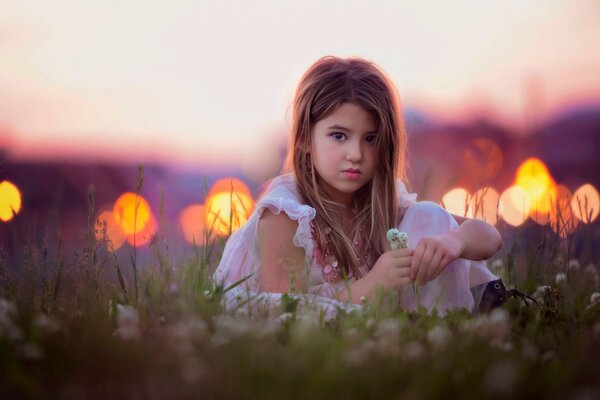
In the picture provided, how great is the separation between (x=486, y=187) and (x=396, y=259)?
4.96 feet

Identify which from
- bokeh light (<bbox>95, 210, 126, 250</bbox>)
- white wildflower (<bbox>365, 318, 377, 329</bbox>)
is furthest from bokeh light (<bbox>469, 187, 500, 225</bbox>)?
bokeh light (<bbox>95, 210, 126, 250</bbox>)

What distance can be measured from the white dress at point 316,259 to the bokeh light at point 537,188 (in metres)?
0.66

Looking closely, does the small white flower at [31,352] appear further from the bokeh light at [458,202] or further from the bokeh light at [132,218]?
the bokeh light at [458,202]

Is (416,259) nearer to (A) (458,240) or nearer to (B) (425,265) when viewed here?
(B) (425,265)

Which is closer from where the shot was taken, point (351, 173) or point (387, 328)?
point (387, 328)

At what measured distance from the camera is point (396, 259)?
3.54 meters

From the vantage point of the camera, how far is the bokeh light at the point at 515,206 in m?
4.73

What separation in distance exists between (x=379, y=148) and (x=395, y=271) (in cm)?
93

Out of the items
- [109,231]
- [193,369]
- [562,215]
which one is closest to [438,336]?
[193,369]

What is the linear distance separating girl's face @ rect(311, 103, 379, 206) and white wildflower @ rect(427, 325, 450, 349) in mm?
1461

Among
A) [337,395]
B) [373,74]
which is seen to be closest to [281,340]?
[337,395]

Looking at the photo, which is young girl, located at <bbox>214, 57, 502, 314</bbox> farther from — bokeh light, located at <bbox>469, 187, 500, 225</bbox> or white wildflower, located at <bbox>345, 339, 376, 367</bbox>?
white wildflower, located at <bbox>345, 339, 376, 367</bbox>

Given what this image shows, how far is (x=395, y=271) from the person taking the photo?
352 cm

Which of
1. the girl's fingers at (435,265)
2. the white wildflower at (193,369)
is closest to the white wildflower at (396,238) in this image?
the girl's fingers at (435,265)
